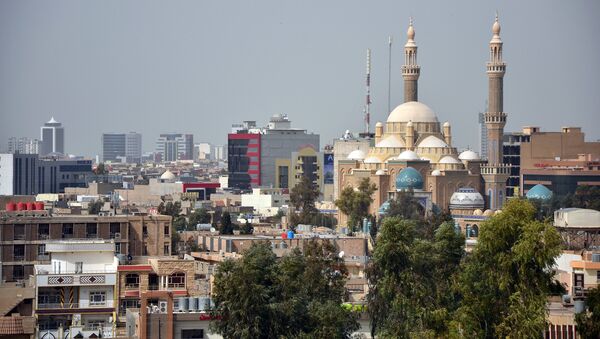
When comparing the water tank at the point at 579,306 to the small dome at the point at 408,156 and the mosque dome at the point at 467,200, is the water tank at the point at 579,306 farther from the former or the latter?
the small dome at the point at 408,156

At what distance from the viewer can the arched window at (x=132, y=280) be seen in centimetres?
4706

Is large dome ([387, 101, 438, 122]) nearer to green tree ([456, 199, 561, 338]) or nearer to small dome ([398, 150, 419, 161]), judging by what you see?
small dome ([398, 150, 419, 161])

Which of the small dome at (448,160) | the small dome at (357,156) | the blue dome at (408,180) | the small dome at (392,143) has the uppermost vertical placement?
the small dome at (392,143)

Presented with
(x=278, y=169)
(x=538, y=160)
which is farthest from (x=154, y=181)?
(x=538, y=160)

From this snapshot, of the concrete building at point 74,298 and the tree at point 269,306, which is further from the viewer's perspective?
the concrete building at point 74,298

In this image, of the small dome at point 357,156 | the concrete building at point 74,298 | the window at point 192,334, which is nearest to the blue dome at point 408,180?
the small dome at point 357,156

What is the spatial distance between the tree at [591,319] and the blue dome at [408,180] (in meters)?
84.8

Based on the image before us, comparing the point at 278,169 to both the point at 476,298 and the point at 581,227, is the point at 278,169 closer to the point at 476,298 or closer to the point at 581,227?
the point at 581,227

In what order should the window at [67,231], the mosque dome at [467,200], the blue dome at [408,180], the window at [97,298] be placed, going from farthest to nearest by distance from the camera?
the blue dome at [408,180], the mosque dome at [467,200], the window at [67,231], the window at [97,298]

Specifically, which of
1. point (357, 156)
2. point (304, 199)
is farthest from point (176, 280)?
point (357, 156)

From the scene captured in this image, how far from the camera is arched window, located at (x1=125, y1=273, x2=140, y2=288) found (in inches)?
1853

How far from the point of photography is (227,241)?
7219 centimetres

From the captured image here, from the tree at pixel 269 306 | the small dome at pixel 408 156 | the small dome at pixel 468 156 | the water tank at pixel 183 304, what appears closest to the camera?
the water tank at pixel 183 304

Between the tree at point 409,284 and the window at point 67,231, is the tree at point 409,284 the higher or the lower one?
the lower one
